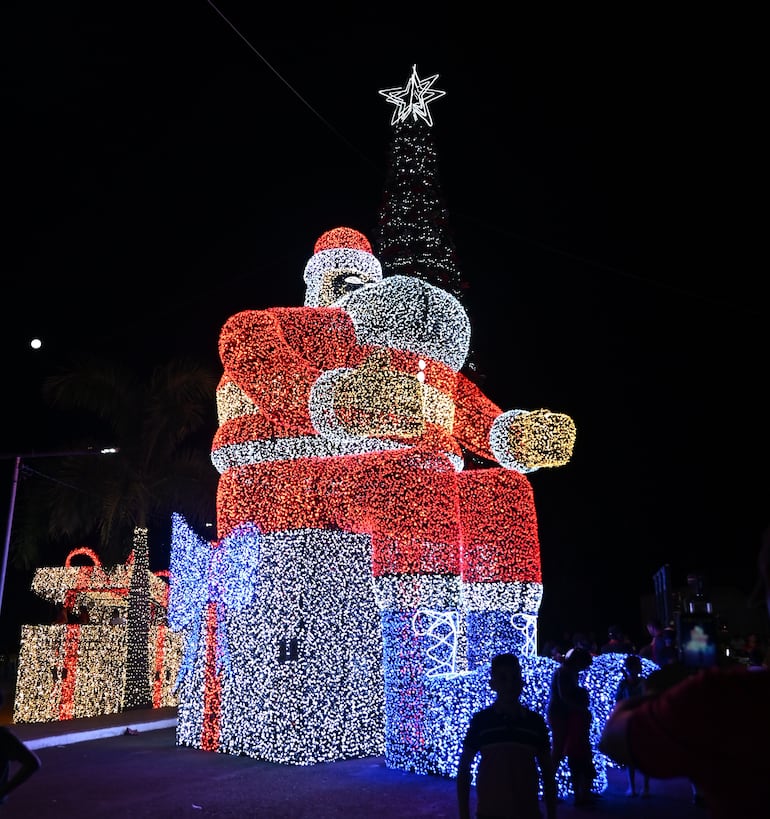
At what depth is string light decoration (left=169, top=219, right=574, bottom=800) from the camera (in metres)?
9.14

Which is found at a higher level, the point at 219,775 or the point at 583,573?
the point at 583,573

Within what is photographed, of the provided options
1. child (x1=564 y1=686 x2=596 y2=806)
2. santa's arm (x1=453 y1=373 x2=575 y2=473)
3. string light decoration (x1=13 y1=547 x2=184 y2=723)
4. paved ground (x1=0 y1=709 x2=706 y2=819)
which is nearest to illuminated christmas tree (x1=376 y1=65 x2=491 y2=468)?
santa's arm (x1=453 y1=373 x2=575 y2=473)

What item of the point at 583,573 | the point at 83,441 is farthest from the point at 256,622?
the point at 583,573

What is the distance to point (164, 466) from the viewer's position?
17.6 m

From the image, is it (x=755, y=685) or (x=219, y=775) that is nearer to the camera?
(x=755, y=685)

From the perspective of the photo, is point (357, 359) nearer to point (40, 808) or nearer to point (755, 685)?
point (40, 808)

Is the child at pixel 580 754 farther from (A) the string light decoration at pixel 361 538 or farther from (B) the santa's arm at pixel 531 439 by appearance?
(B) the santa's arm at pixel 531 439

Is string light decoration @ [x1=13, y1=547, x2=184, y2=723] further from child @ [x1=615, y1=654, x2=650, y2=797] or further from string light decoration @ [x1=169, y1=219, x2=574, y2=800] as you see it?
child @ [x1=615, y1=654, x2=650, y2=797]

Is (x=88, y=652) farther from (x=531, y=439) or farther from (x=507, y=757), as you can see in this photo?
(x=507, y=757)

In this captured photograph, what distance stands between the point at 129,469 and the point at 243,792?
10199 millimetres

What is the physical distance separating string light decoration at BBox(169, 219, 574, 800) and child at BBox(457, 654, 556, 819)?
514cm

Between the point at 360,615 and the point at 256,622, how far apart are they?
51.3 inches

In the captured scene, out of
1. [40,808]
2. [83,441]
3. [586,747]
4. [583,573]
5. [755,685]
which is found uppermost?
[83,441]

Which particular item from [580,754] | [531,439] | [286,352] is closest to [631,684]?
[580,754]
